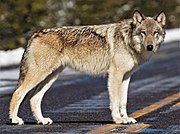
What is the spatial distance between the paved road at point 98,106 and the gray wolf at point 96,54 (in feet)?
1.19

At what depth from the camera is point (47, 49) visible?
1010 cm

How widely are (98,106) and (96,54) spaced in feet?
6.98

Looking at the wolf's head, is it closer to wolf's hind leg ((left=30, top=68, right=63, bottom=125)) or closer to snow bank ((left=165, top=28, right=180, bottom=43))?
wolf's hind leg ((left=30, top=68, right=63, bottom=125))

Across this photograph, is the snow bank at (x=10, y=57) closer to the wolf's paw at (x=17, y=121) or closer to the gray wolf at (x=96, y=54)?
the gray wolf at (x=96, y=54)

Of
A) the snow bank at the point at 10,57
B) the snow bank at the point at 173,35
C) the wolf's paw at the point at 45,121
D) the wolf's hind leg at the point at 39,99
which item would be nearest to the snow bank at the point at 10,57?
the snow bank at the point at 10,57

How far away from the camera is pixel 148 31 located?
9.88 metres

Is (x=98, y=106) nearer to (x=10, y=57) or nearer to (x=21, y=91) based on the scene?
(x=21, y=91)

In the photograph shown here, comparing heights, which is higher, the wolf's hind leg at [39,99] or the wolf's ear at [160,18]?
the wolf's ear at [160,18]

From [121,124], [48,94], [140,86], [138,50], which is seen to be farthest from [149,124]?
[140,86]

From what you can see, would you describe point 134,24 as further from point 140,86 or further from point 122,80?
point 140,86

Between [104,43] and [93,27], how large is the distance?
41 cm

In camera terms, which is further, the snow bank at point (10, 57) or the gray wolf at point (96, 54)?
the snow bank at point (10, 57)

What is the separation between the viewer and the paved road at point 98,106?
30.9ft

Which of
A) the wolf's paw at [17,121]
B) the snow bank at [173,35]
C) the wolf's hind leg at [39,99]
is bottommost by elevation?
the wolf's paw at [17,121]
